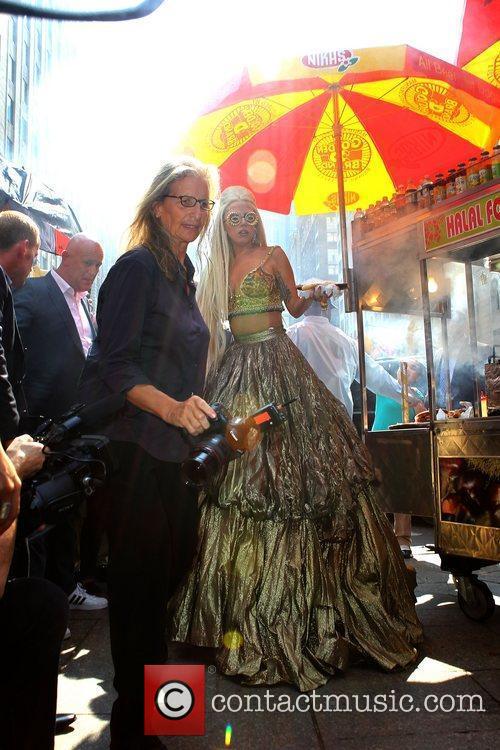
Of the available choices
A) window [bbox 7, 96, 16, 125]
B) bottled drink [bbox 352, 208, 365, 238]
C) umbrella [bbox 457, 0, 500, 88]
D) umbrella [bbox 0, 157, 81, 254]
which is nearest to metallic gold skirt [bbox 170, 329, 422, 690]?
bottled drink [bbox 352, 208, 365, 238]

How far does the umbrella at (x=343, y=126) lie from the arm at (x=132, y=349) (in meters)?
3.01

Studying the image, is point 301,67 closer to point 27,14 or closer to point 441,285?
point 441,285

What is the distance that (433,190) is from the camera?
11.6 ft

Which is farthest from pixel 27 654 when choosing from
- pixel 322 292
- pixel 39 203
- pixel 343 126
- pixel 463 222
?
pixel 39 203

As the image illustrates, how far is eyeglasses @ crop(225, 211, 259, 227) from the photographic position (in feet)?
10.9

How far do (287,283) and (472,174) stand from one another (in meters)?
1.19

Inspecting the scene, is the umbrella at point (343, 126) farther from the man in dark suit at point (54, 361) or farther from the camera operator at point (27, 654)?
the camera operator at point (27, 654)

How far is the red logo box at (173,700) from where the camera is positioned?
5.87ft

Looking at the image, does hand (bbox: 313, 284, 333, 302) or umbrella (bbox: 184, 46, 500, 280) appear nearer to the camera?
hand (bbox: 313, 284, 333, 302)

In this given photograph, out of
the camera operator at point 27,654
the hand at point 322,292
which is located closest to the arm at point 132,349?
the camera operator at point 27,654

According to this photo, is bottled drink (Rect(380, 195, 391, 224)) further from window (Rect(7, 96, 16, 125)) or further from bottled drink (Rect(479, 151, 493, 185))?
window (Rect(7, 96, 16, 125))

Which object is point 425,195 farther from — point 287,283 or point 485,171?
point 287,283

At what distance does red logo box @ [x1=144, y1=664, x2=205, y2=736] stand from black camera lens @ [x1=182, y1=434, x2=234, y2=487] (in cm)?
58

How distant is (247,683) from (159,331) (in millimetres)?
1424
